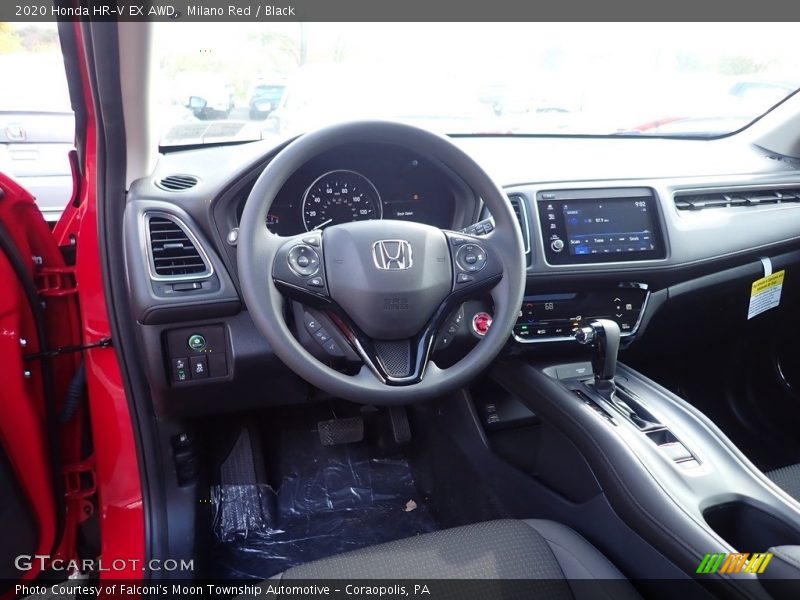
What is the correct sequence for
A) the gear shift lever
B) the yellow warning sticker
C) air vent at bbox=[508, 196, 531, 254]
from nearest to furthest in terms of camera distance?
the gear shift lever
air vent at bbox=[508, 196, 531, 254]
the yellow warning sticker

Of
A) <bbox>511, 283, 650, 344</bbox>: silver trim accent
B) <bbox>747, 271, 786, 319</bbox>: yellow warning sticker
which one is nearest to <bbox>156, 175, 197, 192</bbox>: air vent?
<bbox>511, 283, 650, 344</bbox>: silver trim accent

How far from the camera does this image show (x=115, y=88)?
1.36 m

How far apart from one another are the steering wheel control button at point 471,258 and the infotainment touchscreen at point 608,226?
494 millimetres

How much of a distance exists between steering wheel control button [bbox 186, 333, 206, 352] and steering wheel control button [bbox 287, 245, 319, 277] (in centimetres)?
41

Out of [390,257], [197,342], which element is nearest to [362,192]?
[390,257]

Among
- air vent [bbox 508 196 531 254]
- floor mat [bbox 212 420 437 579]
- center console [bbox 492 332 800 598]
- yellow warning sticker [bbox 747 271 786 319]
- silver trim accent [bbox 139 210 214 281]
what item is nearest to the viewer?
center console [bbox 492 332 800 598]

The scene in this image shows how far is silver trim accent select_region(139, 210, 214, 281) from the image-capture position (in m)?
1.41

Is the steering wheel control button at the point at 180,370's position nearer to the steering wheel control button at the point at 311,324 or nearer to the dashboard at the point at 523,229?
the dashboard at the point at 523,229

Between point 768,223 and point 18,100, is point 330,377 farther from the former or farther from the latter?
point 768,223

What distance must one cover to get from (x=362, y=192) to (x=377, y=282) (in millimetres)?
408

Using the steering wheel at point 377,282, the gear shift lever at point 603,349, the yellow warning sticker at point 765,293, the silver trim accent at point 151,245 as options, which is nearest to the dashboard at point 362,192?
the silver trim accent at point 151,245

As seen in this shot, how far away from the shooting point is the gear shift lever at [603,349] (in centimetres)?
158

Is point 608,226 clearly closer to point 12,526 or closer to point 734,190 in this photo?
point 734,190

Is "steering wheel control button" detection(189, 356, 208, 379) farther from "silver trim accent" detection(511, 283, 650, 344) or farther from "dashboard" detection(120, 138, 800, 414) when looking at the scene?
"silver trim accent" detection(511, 283, 650, 344)
